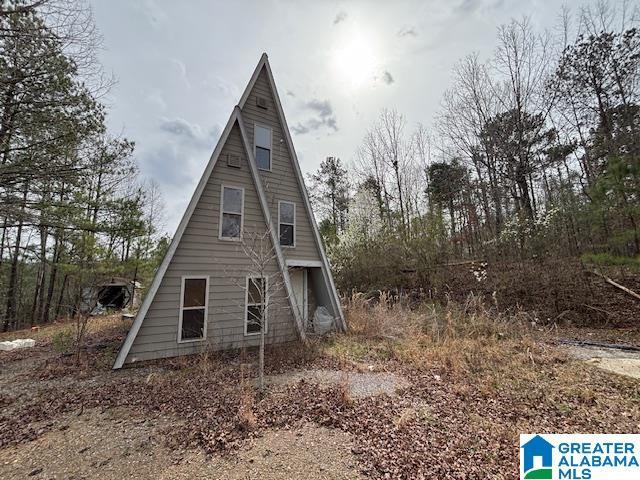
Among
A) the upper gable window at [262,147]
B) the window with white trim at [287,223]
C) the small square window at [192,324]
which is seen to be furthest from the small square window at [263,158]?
the small square window at [192,324]

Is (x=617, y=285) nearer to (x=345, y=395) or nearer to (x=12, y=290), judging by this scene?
(x=345, y=395)

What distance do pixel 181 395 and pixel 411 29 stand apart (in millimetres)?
10335

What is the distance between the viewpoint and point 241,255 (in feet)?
23.6

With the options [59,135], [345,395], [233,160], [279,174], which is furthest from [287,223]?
[59,135]

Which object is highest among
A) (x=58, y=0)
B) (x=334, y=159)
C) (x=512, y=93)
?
(x=334, y=159)

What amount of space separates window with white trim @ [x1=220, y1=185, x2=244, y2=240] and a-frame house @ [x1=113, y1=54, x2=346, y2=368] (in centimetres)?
3

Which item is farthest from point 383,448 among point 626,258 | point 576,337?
point 626,258

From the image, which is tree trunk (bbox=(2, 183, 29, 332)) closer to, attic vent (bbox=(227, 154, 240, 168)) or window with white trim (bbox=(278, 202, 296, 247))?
attic vent (bbox=(227, 154, 240, 168))

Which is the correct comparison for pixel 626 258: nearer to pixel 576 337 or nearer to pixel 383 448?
pixel 576 337

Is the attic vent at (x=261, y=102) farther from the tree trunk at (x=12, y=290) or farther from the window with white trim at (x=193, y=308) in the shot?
the tree trunk at (x=12, y=290)

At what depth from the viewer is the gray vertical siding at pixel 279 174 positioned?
8.37m

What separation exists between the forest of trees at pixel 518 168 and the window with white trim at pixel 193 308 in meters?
8.99

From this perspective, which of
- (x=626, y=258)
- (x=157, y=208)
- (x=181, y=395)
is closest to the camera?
(x=181, y=395)

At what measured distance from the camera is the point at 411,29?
771 centimetres
